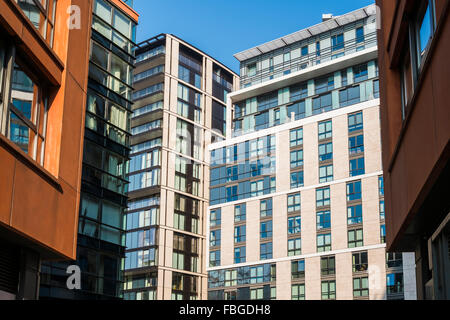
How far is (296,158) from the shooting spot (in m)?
79.1

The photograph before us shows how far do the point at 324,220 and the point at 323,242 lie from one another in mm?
2330

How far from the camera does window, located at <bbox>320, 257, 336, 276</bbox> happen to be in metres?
72.2

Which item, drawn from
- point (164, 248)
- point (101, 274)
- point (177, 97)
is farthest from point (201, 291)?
point (101, 274)

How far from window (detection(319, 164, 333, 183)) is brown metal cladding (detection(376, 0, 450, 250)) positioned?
59226 mm

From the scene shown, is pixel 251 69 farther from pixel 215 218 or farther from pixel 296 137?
pixel 215 218

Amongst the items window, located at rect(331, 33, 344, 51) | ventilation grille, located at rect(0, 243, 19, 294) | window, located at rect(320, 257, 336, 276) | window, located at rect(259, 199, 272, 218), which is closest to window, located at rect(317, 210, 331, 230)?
window, located at rect(320, 257, 336, 276)

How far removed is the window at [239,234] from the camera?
8019 centimetres

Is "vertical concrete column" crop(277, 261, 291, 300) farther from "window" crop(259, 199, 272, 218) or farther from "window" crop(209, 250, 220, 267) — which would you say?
"window" crop(209, 250, 220, 267)

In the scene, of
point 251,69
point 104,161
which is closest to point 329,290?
point 251,69

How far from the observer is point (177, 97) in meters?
92.5

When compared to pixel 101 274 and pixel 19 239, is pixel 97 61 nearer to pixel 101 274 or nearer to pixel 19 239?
pixel 101 274

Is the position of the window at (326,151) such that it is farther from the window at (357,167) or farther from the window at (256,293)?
the window at (256,293)

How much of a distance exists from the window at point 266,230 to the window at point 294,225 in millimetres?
2597

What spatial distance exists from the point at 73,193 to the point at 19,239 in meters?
2.75
